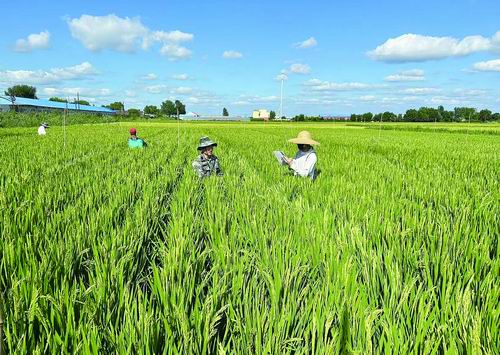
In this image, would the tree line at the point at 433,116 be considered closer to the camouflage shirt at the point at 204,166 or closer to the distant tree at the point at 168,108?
the distant tree at the point at 168,108

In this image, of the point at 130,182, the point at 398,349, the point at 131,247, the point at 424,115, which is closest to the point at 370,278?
the point at 398,349

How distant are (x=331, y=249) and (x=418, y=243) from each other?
676 mm

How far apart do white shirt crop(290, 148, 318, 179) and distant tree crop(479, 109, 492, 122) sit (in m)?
74.9

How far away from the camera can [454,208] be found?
3535 millimetres

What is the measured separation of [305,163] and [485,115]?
75.2 m

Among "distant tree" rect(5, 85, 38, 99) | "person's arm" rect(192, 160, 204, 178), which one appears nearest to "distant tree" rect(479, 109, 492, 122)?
"person's arm" rect(192, 160, 204, 178)

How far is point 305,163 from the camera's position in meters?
5.26

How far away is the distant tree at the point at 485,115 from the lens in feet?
221

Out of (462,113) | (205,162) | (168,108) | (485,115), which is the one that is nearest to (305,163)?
(205,162)

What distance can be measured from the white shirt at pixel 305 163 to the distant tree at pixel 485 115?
74881 millimetres

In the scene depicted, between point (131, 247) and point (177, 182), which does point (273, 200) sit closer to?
point (131, 247)

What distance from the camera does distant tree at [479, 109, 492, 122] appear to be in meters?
67.4

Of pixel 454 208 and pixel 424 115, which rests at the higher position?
pixel 424 115

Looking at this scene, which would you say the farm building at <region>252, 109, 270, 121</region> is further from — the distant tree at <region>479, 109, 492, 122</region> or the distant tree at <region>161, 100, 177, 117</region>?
the distant tree at <region>479, 109, 492, 122</region>
